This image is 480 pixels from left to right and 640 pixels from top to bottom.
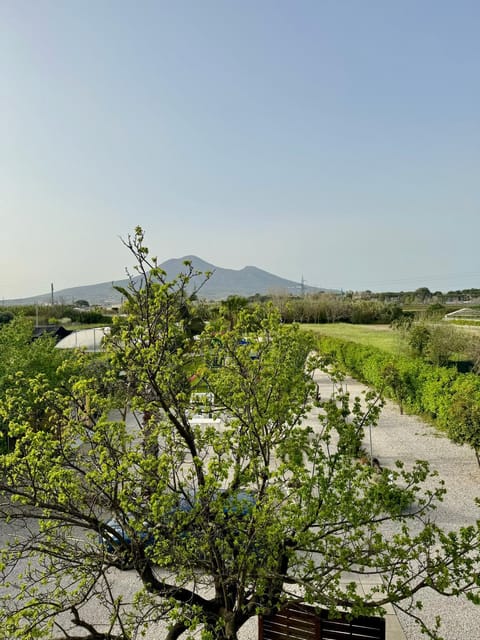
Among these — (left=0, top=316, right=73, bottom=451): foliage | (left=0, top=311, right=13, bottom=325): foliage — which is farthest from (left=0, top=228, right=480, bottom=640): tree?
(left=0, top=311, right=13, bottom=325): foliage

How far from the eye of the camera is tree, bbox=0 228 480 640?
12.2ft

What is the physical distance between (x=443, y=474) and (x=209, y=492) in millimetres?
10142

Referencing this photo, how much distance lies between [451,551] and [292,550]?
1173 millimetres

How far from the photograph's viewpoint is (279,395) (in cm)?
460

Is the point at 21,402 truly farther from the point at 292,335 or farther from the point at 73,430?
the point at 292,335

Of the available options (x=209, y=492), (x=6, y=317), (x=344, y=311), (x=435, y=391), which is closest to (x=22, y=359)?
(x=209, y=492)

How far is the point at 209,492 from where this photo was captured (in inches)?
150

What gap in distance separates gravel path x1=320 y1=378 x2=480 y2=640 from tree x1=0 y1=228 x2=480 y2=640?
311 cm

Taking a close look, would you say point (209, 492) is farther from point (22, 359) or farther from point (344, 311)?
point (344, 311)

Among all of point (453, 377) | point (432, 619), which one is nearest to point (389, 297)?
point (453, 377)

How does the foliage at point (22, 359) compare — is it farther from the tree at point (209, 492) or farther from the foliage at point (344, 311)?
the foliage at point (344, 311)

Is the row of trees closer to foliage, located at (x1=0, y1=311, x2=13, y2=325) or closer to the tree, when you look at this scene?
the tree

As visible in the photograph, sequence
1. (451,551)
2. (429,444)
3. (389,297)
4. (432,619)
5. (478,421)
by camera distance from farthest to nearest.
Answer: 1. (389,297)
2. (429,444)
3. (478,421)
4. (432,619)
5. (451,551)

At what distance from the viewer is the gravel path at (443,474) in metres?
6.47
